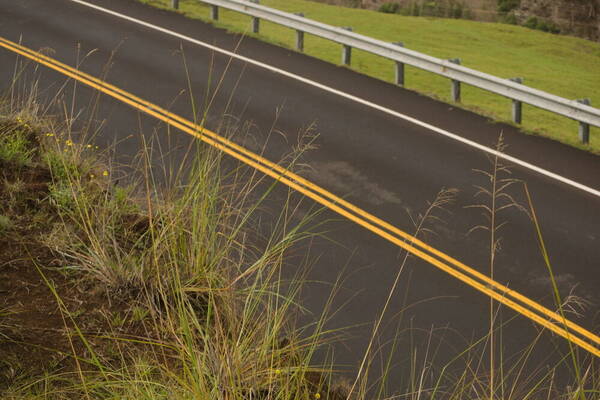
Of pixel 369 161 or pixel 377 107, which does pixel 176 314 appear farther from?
pixel 377 107

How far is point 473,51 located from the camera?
85.7 feet

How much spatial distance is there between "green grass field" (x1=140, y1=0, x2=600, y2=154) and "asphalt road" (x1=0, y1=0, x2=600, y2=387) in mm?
1334

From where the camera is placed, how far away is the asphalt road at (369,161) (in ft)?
27.8

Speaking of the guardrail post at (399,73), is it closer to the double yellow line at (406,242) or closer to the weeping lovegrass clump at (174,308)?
the double yellow line at (406,242)

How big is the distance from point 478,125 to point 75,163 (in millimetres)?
8327

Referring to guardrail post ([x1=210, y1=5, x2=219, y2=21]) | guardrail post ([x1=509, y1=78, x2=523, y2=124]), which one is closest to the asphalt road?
guardrail post ([x1=509, y1=78, x2=523, y2=124])

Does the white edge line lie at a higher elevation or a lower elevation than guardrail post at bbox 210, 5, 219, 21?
lower

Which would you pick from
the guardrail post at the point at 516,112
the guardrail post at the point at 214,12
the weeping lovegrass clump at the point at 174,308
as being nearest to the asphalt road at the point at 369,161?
the guardrail post at the point at 516,112

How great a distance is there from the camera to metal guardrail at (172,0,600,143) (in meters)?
14.0

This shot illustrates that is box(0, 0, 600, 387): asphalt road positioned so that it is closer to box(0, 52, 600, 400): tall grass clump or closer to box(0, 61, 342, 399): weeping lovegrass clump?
box(0, 52, 600, 400): tall grass clump

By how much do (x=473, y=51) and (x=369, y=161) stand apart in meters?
15.2

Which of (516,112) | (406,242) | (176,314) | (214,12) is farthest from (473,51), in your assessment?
(176,314)

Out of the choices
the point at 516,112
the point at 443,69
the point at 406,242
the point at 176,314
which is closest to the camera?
the point at 176,314

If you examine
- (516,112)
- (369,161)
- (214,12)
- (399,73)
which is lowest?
(369,161)
